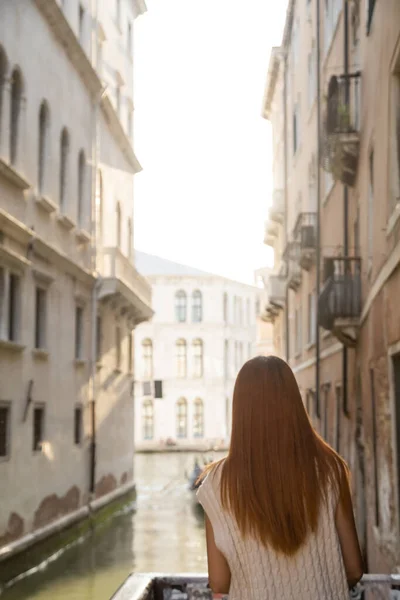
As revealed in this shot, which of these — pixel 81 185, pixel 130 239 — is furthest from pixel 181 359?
pixel 81 185

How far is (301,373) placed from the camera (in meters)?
22.9

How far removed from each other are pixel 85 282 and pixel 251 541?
55.1 feet

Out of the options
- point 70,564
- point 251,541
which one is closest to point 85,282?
point 70,564

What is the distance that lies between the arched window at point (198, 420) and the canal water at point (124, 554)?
99.8 feet

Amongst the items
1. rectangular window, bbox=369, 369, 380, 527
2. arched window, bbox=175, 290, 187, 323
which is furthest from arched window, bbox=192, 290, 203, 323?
→ rectangular window, bbox=369, 369, 380, 527

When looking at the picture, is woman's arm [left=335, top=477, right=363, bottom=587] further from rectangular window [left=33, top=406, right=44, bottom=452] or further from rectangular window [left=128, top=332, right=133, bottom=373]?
rectangular window [left=128, top=332, right=133, bottom=373]

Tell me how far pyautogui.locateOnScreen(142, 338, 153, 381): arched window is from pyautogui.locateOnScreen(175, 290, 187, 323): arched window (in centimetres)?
248

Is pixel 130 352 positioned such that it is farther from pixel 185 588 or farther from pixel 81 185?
pixel 185 588

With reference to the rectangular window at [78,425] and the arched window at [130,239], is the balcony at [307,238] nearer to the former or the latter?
the rectangular window at [78,425]

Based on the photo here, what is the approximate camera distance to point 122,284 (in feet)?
68.5

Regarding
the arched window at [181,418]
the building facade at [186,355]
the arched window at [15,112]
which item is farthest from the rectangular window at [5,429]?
the arched window at [181,418]

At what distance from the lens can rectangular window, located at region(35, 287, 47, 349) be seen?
15.7 meters

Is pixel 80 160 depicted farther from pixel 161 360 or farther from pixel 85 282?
pixel 161 360

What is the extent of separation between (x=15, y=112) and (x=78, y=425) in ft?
23.4
